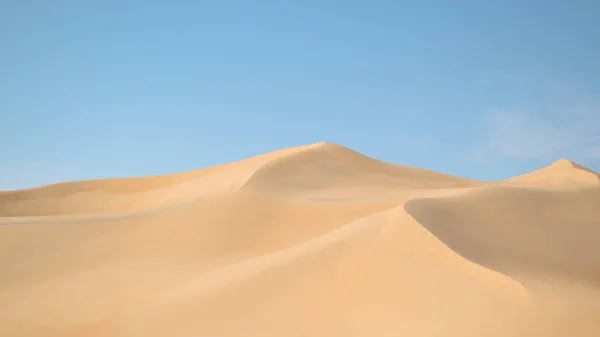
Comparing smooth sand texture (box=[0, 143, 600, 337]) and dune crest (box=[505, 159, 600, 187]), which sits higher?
dune crest (box=[505, 159, 600, 187])

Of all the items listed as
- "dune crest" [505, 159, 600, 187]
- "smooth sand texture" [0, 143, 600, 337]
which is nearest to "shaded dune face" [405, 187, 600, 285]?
"smooth sand texture" [0, 143, 600, 337]

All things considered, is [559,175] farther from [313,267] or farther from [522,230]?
[313,267]

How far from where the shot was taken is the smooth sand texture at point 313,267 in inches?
207

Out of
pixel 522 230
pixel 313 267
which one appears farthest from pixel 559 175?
pixel 313 267

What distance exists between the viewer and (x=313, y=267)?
6.64 m

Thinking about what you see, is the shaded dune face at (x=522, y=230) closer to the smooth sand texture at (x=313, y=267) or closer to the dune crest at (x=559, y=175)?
the smooth sand texture at (x=313, y=267)

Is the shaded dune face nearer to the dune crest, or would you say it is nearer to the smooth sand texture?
the smooth sand texture

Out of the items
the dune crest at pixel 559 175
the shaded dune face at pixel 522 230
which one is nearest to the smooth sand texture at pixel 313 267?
the shaded dune face at pixel 522 230

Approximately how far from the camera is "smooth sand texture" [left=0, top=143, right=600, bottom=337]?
526 centimetres

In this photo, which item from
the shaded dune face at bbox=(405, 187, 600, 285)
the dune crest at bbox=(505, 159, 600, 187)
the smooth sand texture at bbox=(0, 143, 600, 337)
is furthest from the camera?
the dune crest at bbox=(505, 159, 600, 187)

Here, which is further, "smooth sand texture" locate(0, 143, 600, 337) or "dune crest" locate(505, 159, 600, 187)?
"dune crest" locate(505, 159, 600, 187)

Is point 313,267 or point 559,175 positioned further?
point 559,175

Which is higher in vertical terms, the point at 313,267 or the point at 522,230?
the point at 522,230

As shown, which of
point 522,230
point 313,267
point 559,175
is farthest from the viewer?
point 559,175
